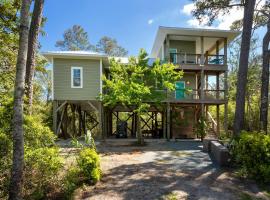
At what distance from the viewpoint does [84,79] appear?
17.9 m

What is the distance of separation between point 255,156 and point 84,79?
1217 centimetres

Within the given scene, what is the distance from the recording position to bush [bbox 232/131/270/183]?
8.16m

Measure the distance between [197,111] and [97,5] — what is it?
36.0 ft

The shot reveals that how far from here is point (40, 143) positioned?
7469mm

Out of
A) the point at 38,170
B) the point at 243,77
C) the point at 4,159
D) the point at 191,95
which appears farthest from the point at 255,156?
the point at 191,95

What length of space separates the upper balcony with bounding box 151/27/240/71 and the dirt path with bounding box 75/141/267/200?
948 centimetres

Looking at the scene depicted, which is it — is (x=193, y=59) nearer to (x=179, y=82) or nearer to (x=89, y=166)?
(x=179, y=82)

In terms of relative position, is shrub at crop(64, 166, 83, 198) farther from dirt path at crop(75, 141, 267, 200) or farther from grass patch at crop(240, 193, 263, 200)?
grass patch at crop(240, 193, 263, 200)

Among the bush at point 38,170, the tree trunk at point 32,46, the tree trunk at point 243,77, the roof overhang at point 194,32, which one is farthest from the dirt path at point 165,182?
the roof overhang at point 194,32

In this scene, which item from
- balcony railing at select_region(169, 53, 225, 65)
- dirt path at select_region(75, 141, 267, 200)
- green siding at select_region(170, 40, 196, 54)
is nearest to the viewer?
dirt path at select_region(75, 141, 267, 200)

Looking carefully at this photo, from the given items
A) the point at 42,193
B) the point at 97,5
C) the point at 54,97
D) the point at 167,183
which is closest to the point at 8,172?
the point at 42,193

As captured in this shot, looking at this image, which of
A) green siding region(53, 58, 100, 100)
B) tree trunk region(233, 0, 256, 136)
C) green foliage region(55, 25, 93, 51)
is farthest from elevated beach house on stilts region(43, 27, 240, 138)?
green foliage region(55, 25, 93, 51)

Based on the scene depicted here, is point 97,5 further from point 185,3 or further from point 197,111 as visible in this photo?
point 197,111

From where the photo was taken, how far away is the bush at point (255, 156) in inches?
321
